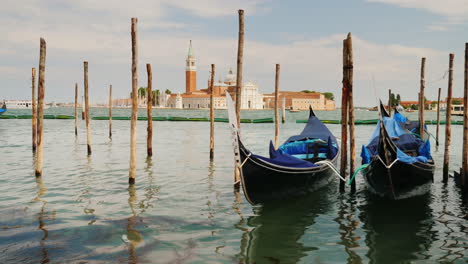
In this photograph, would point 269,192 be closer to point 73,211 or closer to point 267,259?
point 267,259

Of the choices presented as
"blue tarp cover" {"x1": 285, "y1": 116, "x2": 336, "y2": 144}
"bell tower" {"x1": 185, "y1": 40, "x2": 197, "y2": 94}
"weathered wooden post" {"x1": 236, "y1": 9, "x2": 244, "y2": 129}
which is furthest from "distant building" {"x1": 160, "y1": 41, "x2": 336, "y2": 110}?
"weathered wooden post" {"x1": 236, "y1": 9, "x2": 244, "y2": 129}

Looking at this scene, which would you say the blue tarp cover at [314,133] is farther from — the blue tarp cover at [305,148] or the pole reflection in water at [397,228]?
the pole reflection in water at [397,228]

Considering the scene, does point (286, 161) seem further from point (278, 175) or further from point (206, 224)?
point (206, 224)

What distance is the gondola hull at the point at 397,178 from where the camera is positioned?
654 centimetres

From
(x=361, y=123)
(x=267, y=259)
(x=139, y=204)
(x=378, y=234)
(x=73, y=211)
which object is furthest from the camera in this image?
(x=361, y=123)

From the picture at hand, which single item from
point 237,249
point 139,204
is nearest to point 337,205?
point 237,249

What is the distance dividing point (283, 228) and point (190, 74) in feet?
406

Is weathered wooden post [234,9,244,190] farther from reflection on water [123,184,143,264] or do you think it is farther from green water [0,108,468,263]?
reflection on water [123,184,143,264]

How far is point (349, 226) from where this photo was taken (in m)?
5.75

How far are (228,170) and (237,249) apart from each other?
221 inches

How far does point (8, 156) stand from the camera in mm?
12344

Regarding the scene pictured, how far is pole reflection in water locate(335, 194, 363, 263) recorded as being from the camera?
15.6 feet

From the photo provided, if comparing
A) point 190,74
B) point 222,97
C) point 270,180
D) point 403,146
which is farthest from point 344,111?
point 190,74

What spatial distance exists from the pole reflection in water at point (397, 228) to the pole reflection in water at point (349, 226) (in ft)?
0.46
